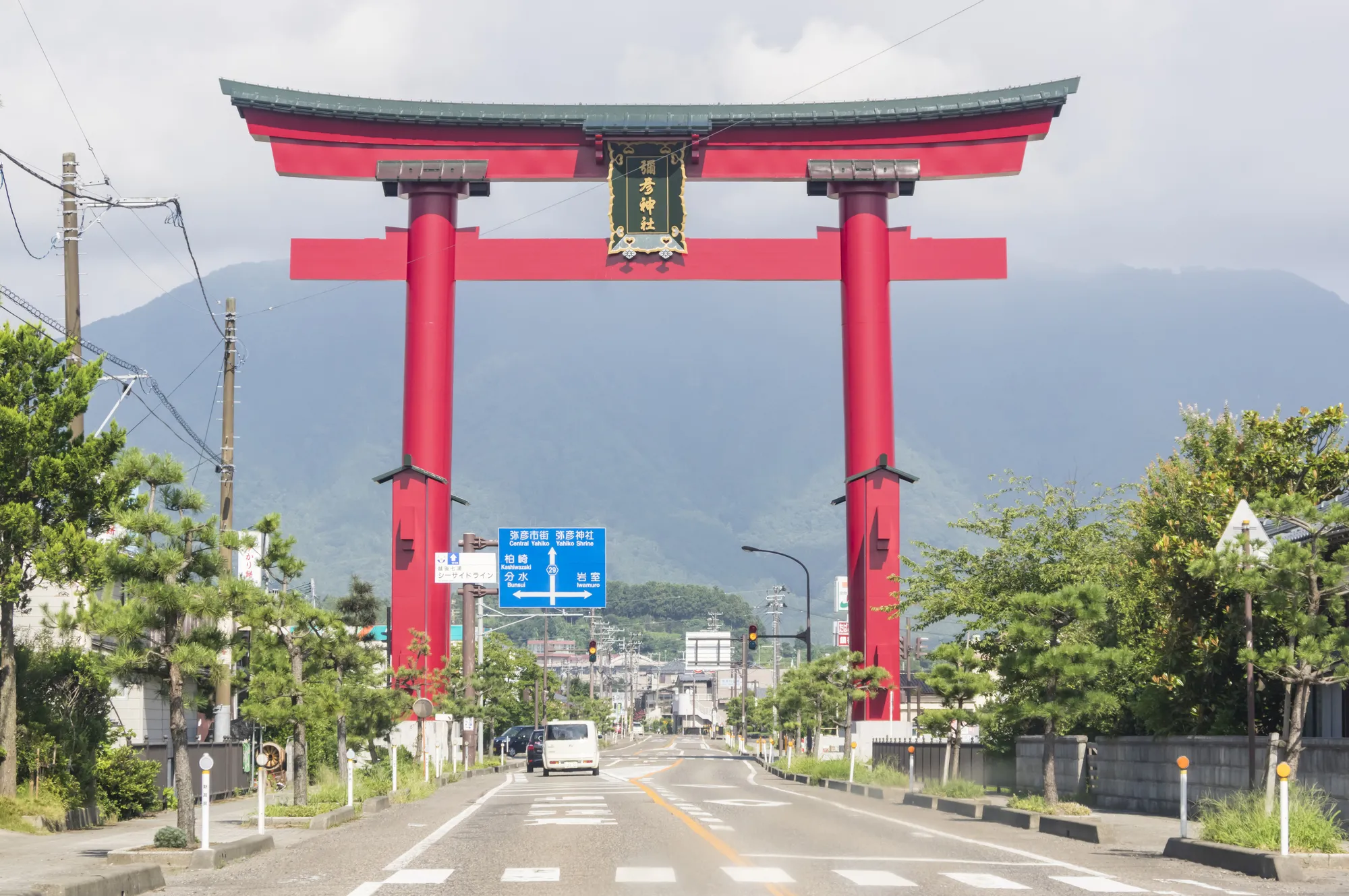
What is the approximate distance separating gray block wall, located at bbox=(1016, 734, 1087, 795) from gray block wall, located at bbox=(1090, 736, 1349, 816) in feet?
2.09

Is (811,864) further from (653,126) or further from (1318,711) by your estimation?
(653,126)

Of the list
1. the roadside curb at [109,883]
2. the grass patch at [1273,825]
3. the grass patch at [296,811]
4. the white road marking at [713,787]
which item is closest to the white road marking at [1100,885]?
the grass patch at [1273,825]

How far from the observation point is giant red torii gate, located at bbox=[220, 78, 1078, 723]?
46438mm

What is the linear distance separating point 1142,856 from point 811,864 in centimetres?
513

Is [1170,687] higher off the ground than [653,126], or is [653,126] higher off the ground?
[653,126]

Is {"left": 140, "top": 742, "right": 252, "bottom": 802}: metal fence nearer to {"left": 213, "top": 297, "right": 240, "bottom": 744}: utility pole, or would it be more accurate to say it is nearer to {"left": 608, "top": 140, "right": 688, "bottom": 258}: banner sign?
{"left": 213, "top": 297, "right": 240, "bottom": 744}: utility pole

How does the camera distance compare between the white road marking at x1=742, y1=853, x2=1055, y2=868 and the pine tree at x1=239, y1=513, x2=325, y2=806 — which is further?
the pine tree at x1=239, y1=513, x2=325, y2=806

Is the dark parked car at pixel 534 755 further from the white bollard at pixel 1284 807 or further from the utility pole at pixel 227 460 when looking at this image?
the white bollard at pixel 1284 807

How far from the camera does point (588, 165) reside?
47.9m

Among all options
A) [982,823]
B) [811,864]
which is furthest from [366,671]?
[811,864]

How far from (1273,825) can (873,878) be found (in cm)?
576

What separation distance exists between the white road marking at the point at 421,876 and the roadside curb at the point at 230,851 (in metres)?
2.96

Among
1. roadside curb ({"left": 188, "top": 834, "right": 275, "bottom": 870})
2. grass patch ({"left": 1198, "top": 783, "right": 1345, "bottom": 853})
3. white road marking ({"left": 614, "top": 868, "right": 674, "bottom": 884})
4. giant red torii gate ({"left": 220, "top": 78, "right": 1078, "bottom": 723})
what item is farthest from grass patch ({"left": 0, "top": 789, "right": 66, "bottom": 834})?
giant red torii gate ({"left": 220, "top": 78, "right": 1078, "bottom": 723})

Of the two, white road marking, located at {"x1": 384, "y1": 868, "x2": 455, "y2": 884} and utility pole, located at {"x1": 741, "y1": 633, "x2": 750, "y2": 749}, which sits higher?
white road marking, located at {"x1": 384, "y1": 868, "x2": 455, "y2": 884}
